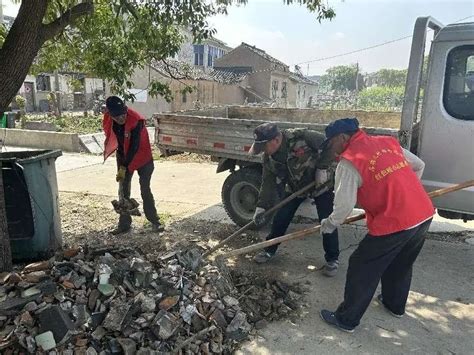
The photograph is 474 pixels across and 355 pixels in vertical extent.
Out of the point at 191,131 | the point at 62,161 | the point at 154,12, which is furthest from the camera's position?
the point at 62,161

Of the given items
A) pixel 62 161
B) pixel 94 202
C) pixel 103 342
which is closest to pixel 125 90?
pixel 94 202

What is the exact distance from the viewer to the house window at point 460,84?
3.88 meters

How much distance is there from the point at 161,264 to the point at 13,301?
1.09 m

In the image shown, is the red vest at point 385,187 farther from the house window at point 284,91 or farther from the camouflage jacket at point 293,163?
the house window at point 284,91

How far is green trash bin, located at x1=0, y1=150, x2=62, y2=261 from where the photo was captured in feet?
12.5

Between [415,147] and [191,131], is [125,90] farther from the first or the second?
[415,147]

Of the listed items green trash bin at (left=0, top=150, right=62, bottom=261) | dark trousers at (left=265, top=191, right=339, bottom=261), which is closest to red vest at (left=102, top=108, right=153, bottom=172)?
green trash bin at (left=0, top=150, right=62, bottom=261)

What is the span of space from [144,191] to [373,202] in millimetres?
3010

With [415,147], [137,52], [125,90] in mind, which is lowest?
[415,147]

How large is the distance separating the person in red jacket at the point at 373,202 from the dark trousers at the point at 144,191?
255cm

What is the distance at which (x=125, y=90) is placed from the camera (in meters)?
5.05

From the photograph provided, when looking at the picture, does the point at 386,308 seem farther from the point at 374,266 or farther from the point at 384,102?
the point at 384,102

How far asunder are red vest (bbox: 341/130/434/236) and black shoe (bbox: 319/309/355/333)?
79 centimetres

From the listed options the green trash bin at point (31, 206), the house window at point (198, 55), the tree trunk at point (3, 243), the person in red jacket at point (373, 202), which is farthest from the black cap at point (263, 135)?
the house window at point (198, 55)
